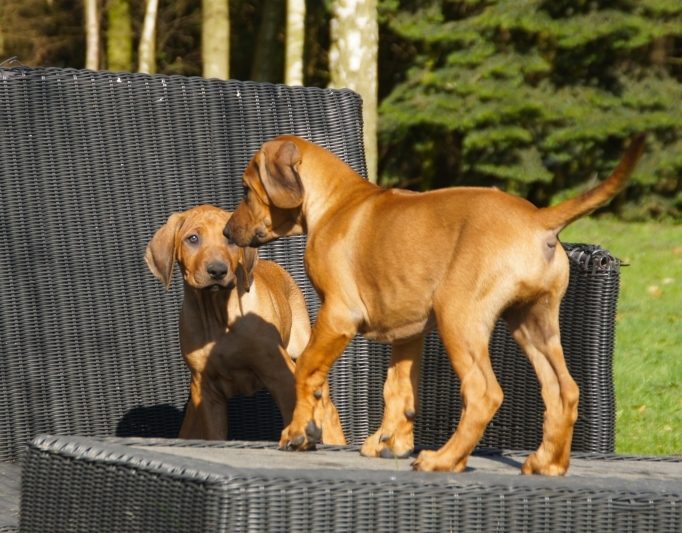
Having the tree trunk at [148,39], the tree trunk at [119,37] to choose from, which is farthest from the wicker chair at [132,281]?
the tree trunk at [148,39]

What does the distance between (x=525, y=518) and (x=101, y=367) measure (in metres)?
2.18

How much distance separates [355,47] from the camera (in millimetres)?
9711

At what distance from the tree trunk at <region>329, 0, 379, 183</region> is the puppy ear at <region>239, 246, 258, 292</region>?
555 cm

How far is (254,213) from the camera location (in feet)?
10.7

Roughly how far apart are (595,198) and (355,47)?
7429 mm

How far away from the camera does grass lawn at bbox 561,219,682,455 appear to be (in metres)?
5.22

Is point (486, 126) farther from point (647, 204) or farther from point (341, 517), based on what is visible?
point (341, 517)

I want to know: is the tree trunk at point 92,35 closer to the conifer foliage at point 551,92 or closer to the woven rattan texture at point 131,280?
the conifer foliage at point 551,92

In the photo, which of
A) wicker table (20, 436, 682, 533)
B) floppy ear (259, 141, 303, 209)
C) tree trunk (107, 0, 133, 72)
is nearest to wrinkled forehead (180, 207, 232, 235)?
floppy ear (259, 141, 303, 209)

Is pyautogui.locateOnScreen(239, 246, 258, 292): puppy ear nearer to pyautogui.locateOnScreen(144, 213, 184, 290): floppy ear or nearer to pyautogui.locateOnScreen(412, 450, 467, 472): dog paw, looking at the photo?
pyautogui.locateOnScreen(144, 213, 184, 290): floppy ear

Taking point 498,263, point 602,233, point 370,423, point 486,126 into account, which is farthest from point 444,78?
point 498,263

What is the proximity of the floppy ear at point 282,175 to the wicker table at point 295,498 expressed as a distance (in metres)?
0.95

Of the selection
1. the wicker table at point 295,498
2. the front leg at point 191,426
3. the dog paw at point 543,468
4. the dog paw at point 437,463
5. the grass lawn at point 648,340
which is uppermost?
the wicker table at point 295,498

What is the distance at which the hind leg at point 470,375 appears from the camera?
8.59ft
